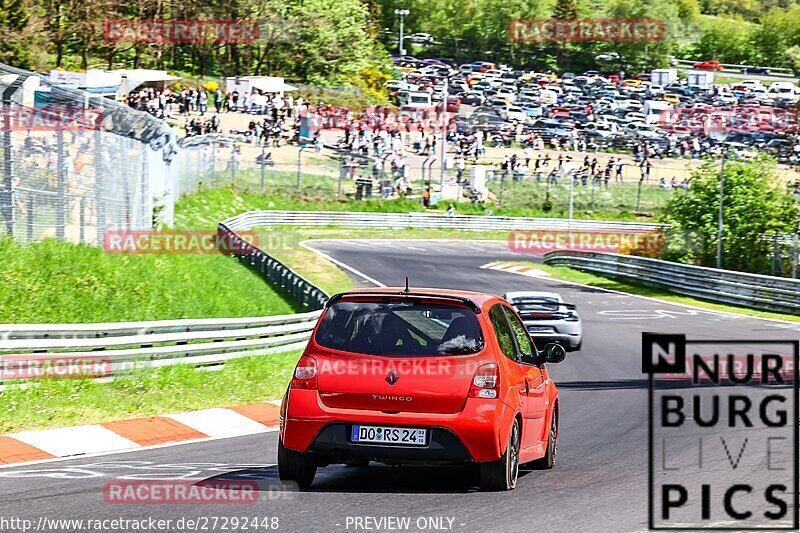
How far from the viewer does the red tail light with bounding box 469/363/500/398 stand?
7879mm

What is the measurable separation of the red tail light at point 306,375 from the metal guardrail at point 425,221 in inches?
1619

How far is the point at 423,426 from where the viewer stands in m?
7.79

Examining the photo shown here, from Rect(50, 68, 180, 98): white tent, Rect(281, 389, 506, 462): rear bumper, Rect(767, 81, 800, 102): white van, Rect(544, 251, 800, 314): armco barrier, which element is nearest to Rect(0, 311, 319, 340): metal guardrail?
Rect(281, 389, 506, 462): rear bumper

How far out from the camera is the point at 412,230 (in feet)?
184

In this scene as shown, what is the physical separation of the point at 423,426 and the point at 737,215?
1407 inches

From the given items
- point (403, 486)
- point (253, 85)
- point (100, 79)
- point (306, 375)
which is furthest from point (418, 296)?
point (253, 85)

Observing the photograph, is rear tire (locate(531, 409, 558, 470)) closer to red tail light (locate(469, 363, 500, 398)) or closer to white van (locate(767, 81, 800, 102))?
red tail light (locate(469, 363, 500, 398))

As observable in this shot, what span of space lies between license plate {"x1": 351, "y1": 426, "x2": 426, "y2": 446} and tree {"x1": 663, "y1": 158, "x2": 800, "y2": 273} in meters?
34.4

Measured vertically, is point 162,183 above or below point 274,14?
below

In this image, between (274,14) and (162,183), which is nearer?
(162,183)

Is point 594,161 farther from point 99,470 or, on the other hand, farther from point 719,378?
point 99,470

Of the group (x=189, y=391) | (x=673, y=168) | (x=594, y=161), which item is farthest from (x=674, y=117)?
(x=189, y=391)

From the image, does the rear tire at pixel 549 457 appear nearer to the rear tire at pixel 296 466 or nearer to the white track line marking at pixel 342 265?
the rear tire at pixel 296 466

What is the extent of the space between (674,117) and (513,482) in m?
80.1
